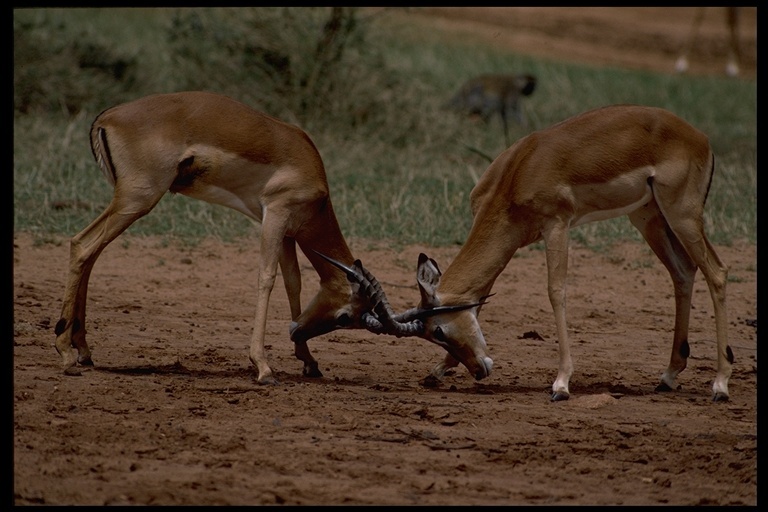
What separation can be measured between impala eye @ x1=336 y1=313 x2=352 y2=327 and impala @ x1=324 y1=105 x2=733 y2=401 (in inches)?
8.1

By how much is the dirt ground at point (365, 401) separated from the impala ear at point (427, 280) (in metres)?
0.51

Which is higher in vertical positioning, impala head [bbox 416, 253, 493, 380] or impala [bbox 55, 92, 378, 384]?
impala [bbox 55, 92, 378, 384]

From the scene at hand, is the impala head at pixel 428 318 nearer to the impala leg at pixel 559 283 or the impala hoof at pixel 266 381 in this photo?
the impala leg at pixel 559 283

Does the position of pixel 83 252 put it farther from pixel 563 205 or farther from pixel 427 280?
pixel 563 205

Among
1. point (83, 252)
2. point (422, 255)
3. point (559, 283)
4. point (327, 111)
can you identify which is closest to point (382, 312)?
point (422, 255)

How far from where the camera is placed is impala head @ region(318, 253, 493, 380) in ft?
20.8

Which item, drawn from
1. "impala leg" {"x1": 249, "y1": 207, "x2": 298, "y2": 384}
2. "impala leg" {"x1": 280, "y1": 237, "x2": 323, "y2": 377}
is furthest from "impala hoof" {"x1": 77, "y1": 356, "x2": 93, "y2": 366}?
"impala leg" {"x1": 280, "y1": 237, "x2": 323, "y2": 377}

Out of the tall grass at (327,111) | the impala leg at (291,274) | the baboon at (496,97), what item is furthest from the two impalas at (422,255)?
the baboon at (496,97)

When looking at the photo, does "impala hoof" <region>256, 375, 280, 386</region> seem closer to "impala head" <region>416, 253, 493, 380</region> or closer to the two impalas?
the two impalas

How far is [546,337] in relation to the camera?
798 cm

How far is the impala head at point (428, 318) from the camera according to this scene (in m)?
6.35

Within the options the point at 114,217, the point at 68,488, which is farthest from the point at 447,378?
the point at 68,488

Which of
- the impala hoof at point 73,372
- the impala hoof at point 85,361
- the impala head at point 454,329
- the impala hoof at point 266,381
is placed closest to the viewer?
the impala hoof at point 73,372

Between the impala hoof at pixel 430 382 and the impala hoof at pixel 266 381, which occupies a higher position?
the impala hoof at pixel 266 381
